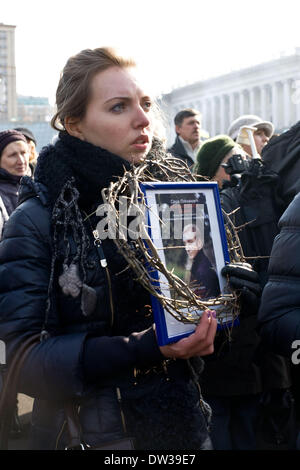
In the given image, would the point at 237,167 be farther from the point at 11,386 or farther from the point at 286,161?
the point at 11,386

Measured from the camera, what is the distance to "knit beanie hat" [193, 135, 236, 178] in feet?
11.4

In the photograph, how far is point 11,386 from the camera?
1.49 metres

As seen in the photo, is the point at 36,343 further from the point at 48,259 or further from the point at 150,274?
the point at 150,274

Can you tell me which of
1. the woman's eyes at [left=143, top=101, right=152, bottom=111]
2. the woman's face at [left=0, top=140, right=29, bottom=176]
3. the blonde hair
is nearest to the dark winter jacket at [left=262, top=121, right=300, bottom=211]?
the woman's eyes at [left=143, top=101, right=152, bottom=111]

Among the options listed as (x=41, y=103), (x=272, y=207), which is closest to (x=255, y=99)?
(x=41, y=103)

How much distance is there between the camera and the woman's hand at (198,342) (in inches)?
55.1

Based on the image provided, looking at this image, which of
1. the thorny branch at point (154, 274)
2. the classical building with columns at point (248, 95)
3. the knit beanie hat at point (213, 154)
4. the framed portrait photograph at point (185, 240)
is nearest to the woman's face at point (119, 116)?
the thorny branch at point (154, 274)

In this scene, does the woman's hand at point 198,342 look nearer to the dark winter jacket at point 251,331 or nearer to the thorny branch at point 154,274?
the thorny branch at point 154,274

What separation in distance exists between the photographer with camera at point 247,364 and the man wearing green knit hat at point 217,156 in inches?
33.6

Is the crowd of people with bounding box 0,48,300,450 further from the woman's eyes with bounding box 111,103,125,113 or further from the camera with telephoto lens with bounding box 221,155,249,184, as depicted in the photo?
the camera with telephoto lens with bounding box 221,155,249,184

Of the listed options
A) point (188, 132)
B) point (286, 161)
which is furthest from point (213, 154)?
point (188, 132)

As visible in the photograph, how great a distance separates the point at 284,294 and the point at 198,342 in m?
0.40

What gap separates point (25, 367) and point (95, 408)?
20 cm

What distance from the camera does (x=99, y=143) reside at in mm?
1667
